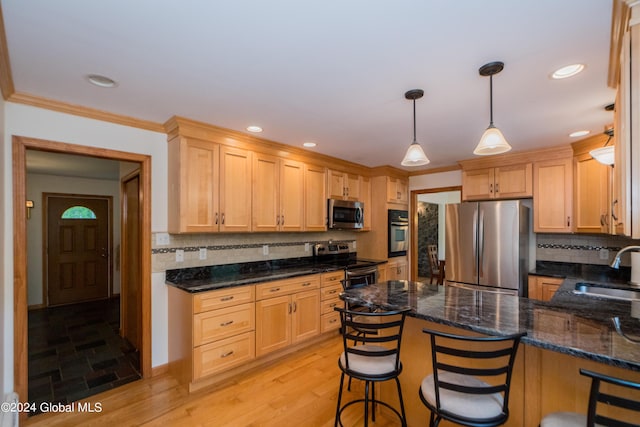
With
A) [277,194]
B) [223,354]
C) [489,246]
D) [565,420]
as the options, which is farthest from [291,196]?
[565,420]

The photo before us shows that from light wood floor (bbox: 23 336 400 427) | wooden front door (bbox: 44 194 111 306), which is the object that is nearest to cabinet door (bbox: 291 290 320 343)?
light wood floor (bbox: 23 336 400 427)

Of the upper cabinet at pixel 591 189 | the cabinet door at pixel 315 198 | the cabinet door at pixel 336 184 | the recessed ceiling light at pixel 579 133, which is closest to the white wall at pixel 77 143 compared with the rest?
the cabinet door at pixel 315 198

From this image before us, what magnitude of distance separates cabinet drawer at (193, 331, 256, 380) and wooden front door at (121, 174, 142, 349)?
1195 mm

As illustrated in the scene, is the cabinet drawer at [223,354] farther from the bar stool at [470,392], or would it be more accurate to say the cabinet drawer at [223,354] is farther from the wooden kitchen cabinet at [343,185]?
the wooden kitchen cabinet at [343,185]

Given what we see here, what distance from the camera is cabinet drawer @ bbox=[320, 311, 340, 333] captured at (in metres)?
3.53

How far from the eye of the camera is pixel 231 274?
10.7 ft

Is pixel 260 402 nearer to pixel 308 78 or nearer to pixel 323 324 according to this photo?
pixel 323 324

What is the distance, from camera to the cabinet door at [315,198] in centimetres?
381

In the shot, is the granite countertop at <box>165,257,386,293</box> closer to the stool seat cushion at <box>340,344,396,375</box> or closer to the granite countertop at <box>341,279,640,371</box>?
the granite countertop at <box>341,279,640,371</box>

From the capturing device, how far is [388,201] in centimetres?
466

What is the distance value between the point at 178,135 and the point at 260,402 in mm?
2368

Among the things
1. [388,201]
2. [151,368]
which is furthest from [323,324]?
[388,201]

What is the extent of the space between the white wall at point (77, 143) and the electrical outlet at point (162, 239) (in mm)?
57

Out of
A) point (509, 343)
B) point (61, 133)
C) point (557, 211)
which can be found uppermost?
point (61, 133)
